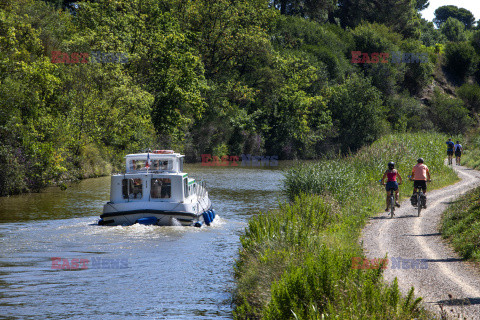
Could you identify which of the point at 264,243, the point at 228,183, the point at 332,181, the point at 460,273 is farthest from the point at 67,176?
the point at 460,273

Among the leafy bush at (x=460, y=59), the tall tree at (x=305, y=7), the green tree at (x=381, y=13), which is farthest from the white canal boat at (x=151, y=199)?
the leafy bush at (x=460, y=59)

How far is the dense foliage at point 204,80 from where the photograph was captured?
38312mm

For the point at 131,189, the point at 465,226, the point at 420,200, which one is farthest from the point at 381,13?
the point at 465,226

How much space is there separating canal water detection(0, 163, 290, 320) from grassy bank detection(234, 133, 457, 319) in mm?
1222

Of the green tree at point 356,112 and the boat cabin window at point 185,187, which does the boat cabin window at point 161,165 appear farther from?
the green tree at point 356,112

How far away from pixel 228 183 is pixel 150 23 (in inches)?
898

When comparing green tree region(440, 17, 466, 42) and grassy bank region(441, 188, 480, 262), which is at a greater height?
green tree region(440, 17, 466, 42)

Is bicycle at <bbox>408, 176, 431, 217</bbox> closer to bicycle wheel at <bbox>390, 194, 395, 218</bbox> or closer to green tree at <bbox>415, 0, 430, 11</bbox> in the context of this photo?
bicycle wheel at <bbox>390, 194, 395, 218</bbox>

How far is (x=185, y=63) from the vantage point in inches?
2317

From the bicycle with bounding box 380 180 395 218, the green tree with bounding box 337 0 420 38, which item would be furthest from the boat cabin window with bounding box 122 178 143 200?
the green tree with bounding box 337 0 420 38

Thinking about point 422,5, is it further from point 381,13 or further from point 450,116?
point 450,116

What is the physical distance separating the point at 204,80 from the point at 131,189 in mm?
40104

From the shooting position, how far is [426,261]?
593 inches

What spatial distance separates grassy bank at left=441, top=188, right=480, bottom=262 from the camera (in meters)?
15.7
